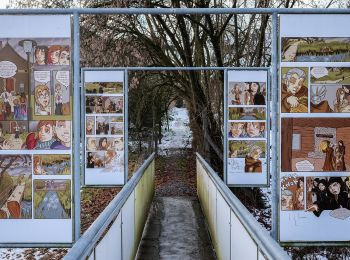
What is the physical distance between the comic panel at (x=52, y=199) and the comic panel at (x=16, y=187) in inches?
2.3

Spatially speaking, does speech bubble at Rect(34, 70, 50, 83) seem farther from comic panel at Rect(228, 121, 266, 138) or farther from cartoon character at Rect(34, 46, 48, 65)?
comic panel at Rect(228, 121, 266, 138)

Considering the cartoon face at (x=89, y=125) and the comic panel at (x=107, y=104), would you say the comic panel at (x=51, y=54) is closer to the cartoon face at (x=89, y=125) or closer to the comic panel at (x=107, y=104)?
the comic panel at (x=107, y=104)

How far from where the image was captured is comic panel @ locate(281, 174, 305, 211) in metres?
3.75

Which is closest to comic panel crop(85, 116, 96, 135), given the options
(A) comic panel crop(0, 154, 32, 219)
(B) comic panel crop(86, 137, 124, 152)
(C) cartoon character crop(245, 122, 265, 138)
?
(B) comic panel crop(86, 137, 124, 152)

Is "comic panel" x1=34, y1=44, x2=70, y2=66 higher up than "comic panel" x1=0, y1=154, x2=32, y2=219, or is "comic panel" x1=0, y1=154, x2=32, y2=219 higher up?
"comic panel" x1=34, y1=44, x2=70, y2=66

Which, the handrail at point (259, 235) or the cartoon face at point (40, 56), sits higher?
the cartoon face at point (40, 56)

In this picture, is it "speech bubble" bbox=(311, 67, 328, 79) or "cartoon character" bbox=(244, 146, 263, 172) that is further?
"cartoon character" bbox=(244, 146, 263, 172)

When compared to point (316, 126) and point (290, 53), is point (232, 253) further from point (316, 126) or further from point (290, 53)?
point (290, 53)

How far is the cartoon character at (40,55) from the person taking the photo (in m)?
3.73

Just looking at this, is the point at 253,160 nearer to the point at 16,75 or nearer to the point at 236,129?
the point at 236,129

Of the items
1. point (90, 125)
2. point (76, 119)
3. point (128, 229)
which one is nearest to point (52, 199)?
point (76, 119)

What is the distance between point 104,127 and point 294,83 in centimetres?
615

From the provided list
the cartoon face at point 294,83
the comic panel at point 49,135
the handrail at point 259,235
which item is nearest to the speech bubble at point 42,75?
the comic panel at point 49,135

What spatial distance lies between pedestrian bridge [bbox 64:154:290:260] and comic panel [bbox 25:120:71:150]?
65 centimetres
